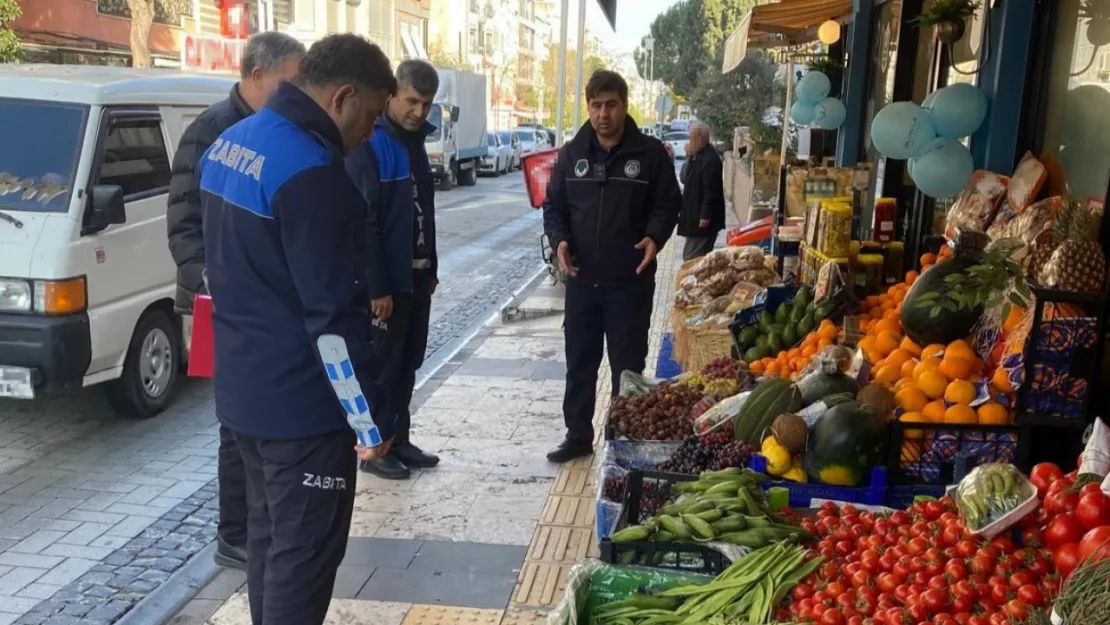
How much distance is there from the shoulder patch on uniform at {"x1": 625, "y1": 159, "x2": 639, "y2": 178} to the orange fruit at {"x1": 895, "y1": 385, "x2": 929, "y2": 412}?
6.51 ft

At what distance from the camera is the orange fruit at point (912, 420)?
373 centimetres

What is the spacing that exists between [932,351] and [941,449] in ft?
2.26

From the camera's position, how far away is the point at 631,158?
17.5 feet

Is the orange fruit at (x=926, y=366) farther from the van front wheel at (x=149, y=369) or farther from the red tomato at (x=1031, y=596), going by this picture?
the van front wheel at (x=149, y=369)

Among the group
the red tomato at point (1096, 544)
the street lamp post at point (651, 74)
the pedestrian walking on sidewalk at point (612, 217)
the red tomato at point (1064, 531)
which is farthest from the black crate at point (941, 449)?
the street lamp post at point (651, 74)

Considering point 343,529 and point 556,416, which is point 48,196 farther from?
point 343,529

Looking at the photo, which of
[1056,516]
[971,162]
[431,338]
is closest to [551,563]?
[1056,516]

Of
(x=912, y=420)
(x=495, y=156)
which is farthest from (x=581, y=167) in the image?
(x=495, y=156)

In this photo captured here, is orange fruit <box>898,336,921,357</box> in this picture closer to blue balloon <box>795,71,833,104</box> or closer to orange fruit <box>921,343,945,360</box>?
orange fruit <box>921,343,945,360</box>

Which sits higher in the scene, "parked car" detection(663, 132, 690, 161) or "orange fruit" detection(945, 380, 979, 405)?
"parked car" detection(663, 132, 690, 161)

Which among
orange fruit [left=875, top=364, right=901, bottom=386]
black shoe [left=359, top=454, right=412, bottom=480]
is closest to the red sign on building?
black shoe [left=359, top=454, right=412, bottom=480]

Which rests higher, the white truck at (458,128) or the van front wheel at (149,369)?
the white truck at (458,128)

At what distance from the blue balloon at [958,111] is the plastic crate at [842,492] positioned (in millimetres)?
2634

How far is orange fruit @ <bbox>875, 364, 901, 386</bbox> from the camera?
4.28m
